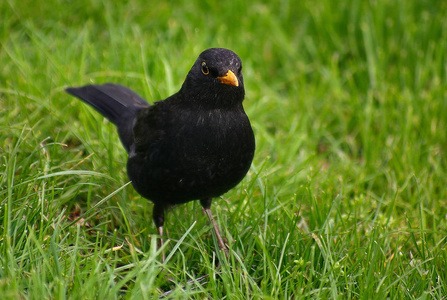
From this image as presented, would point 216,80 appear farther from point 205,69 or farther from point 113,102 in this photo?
point 113,102

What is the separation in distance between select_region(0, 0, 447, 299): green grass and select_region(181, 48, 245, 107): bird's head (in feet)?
2.35

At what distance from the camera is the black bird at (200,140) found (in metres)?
3.27

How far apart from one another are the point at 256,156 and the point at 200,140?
1390 millimetres

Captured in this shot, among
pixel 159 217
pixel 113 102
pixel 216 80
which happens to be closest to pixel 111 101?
pixel 113 102

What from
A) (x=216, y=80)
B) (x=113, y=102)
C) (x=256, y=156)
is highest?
(x=216, y=80)

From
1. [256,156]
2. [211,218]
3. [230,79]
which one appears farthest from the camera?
[256,156]

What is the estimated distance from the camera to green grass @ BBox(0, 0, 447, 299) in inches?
120

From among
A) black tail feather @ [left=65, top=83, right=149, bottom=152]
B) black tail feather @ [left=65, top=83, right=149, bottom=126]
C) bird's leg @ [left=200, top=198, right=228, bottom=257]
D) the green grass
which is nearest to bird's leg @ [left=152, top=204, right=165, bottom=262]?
the green grass

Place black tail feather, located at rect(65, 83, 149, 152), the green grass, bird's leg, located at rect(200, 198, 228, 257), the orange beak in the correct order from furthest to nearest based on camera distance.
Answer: black tail feather, located at rect(65, 83, 149, 152) → bird's leg, located at rect(200, 198, 228, 257) → the orange beak → the green grass

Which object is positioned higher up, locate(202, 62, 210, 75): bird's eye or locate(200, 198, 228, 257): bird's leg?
locate(202, 62, 210, 75): bird's eye

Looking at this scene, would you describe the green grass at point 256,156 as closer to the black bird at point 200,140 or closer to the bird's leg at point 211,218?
the bird's leg at point 211,218

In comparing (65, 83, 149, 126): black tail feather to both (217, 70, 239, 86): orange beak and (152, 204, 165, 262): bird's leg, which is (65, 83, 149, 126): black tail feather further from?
(217, 70, 239, 86): orange beak

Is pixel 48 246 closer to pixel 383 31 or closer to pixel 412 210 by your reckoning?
pixel 412 210

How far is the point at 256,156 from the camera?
460 centimetres
